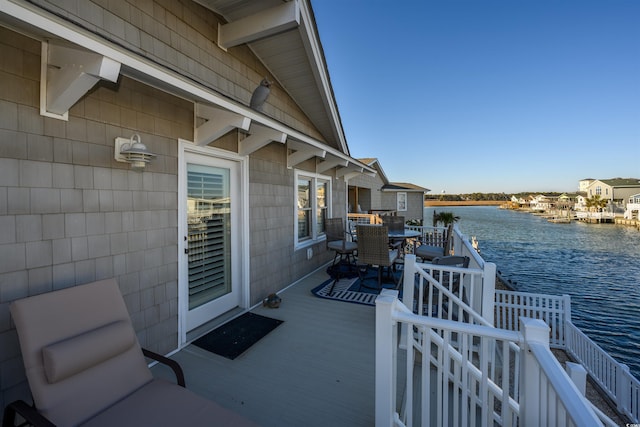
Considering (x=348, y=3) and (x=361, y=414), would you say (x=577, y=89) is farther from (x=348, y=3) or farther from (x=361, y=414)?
(x=361, y=414)

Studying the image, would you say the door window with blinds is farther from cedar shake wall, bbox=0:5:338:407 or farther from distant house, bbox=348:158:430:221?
distant house, bbox=348:158:430:221

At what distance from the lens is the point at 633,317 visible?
9078 millimetres

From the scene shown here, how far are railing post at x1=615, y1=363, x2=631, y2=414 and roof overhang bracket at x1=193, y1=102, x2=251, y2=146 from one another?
676 centimetres

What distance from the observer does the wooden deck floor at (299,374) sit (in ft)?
7.06

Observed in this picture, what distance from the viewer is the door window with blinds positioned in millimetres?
3281

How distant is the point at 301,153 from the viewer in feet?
16.7

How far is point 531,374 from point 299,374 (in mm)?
1934

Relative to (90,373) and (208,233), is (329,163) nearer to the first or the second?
(208,233)

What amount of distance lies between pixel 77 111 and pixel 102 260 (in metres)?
1.17

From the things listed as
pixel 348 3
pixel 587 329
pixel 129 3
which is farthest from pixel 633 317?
pixel 129 3

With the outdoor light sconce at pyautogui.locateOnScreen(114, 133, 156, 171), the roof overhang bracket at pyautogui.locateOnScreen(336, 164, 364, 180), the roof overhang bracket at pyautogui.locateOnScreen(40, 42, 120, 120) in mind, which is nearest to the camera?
the roof overhang bracket at pyautogui.locateOnScreen(40, 42, 120, 120)

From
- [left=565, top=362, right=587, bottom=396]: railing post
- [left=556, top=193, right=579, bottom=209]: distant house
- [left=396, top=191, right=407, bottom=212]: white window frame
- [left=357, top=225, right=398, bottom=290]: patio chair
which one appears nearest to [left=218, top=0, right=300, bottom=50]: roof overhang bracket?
[left=357, top=225, right=398, bottom=290]: patio chair

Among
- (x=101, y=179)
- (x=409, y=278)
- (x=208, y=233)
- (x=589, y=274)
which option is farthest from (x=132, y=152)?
(x=589, y=274)

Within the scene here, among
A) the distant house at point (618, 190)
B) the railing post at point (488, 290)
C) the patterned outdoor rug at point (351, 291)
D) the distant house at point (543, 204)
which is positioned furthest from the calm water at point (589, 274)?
the distant house at point (543, 204)
